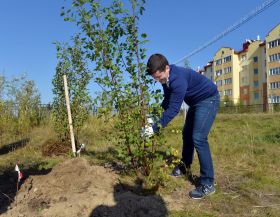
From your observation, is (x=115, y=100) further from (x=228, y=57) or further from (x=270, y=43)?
(x=228, y=57)

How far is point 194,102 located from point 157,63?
2.51 ft

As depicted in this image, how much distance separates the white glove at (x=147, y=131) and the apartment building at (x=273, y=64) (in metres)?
48.3

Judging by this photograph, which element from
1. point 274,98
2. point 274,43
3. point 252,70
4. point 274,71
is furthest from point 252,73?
point 274,43

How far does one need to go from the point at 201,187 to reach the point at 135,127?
3.27ft

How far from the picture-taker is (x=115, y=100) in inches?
162

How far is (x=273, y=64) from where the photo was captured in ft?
164

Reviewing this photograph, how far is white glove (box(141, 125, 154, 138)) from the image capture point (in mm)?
3811

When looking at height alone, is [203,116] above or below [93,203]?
above

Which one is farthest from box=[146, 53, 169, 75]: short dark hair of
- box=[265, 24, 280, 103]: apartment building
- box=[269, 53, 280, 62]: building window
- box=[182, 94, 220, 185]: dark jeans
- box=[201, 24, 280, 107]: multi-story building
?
box=[269, 53, 280, 62]: building window

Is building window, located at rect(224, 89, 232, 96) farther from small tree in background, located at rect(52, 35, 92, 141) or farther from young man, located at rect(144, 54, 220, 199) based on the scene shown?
young man, located at rect(144, 54, 220, 199)

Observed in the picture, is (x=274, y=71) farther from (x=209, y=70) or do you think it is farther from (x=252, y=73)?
(x=209, y=70)

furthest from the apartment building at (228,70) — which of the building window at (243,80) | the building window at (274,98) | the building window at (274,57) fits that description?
the building window at (274,57)

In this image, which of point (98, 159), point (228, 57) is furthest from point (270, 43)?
point (98, 159)

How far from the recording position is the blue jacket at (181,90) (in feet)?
12.2
